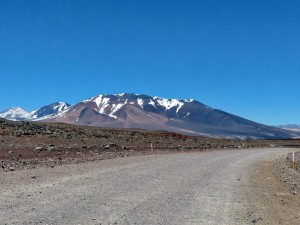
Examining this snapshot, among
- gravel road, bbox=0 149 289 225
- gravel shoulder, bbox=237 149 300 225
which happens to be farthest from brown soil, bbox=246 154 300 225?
gravel road, bbox=0 149 289 225

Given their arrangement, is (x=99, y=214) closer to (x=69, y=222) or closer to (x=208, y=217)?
(x=69, y=222)

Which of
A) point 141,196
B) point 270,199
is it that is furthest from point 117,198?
point 270,199

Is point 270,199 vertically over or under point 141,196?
over

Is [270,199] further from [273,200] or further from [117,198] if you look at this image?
[117,198]

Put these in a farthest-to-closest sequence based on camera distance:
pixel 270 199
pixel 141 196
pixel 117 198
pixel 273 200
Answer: pixel 270 199
pixel 273 200
pixel 141 196
pixel 117 198

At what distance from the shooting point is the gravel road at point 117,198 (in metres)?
11.7

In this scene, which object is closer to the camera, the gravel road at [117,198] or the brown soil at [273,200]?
the gravel road at [117,198]

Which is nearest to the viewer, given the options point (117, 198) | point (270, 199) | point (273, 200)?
point (117, 198)

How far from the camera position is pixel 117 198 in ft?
49.3

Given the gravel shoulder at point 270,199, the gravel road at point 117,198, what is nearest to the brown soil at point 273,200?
the gravel shoulder at point 270,199

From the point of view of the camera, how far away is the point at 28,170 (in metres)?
23.8

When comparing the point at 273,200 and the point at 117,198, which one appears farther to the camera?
the point at 273,200

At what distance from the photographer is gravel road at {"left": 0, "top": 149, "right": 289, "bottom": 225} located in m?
11.7

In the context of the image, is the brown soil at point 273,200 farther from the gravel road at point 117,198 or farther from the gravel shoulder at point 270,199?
the gravel road at point 117,198
